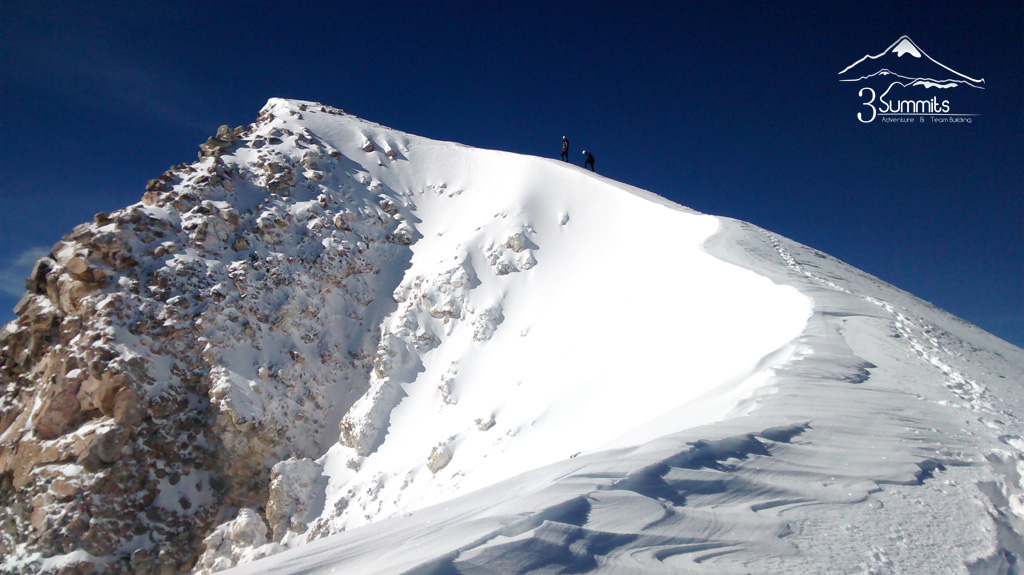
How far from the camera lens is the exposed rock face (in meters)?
11.0

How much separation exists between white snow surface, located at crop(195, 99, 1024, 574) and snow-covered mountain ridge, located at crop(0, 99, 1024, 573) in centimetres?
3

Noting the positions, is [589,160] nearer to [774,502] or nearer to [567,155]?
[567,155]

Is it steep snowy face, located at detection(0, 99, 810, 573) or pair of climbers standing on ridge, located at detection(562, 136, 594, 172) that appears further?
pair of climbers standing on ridge, located at detection(562, 136, 594, 172)

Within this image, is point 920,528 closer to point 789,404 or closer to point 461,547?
point 789,404

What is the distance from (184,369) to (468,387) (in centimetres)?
740

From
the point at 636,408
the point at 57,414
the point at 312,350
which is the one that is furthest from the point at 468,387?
the point at 57,414

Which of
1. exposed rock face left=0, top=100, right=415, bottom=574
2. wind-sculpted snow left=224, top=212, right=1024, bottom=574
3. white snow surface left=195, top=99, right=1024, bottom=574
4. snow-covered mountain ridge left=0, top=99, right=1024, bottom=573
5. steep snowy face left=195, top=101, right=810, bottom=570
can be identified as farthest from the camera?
exposed rock face left=0, top=100, right=415, bottom=574

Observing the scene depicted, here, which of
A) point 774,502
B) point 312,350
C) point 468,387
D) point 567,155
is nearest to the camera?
point 774,502

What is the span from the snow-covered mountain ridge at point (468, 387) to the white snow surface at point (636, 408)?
0.10 feet

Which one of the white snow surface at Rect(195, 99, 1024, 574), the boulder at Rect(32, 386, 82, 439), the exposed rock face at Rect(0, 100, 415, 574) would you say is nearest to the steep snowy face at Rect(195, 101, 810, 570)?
the white snow surface at Rect(195, 99, 1024, 574)

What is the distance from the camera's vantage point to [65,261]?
43.8 ft

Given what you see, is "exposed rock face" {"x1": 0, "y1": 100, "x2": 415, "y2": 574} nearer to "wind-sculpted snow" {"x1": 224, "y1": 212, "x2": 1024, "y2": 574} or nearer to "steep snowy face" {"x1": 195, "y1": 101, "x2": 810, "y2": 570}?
"steep snowy face" {"x1": 195, "y1": 101, "x2": 810, "y2": 570}

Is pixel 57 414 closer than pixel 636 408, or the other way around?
pixel 636 408

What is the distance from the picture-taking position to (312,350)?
14352mm
